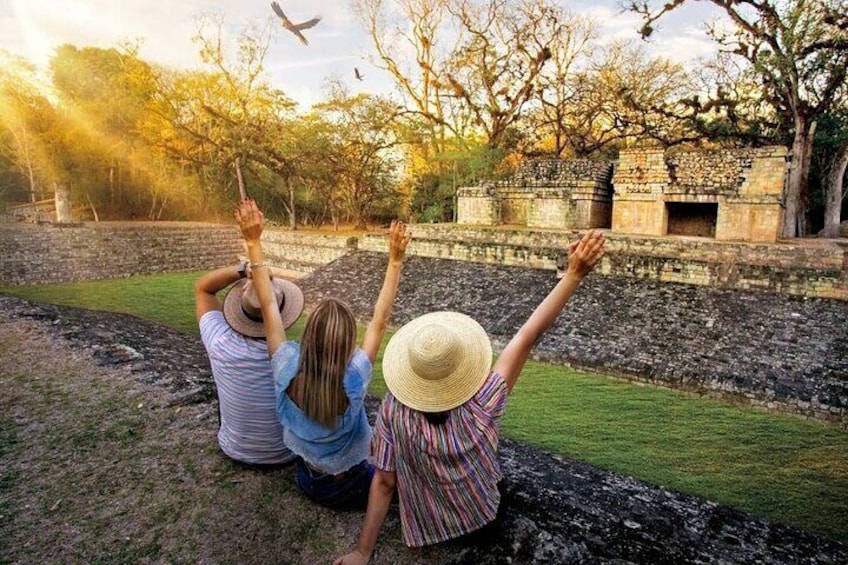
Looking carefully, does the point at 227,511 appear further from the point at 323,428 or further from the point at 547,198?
the point at 547,198

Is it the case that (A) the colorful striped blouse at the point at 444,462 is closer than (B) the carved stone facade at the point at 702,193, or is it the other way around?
(A) the colorful striped blouse at the point at 444,462

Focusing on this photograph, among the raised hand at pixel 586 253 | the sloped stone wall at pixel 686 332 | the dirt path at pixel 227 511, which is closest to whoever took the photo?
the raised hand at pixel 586 253

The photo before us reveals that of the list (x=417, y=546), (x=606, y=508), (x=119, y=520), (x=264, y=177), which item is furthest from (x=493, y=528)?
(x=264, y=177)

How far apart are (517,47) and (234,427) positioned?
17329 millimetres

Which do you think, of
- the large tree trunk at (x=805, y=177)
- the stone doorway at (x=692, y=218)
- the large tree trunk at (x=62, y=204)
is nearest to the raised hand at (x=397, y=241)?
the stone doorway at (x=692, y=218)

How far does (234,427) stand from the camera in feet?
8.29

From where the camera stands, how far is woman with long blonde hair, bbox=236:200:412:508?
179 cm

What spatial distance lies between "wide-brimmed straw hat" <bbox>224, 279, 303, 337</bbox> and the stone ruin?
10184 mm

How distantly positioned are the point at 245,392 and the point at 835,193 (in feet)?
47.1

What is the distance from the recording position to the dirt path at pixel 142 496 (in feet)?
6.70

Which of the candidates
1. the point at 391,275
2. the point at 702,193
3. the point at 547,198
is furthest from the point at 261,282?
the point at 547,198

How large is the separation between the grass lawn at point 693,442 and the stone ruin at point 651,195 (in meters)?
5.77

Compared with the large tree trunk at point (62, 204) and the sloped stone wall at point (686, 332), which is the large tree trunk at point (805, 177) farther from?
the large tree trunk at point (62, 204)

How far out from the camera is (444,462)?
5.55 ft
